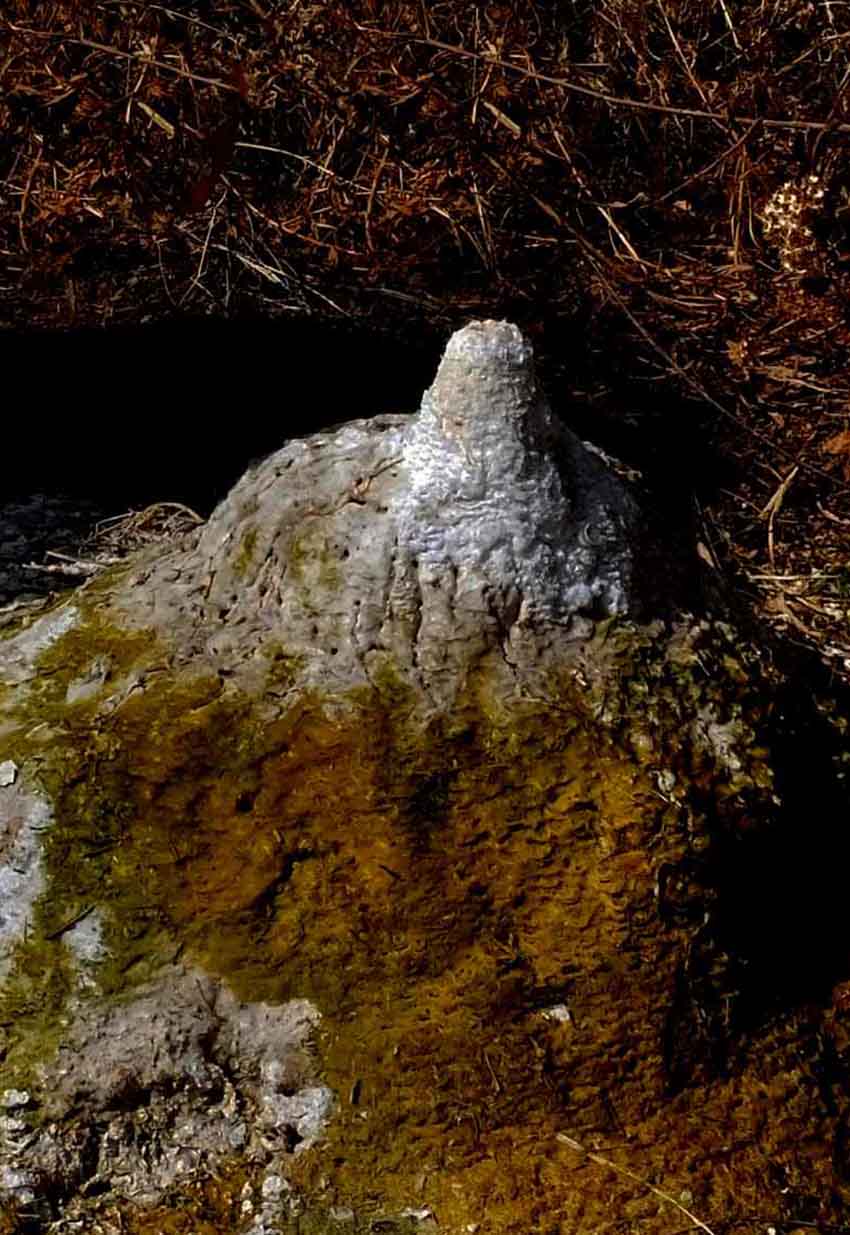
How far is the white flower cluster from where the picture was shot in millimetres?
4098

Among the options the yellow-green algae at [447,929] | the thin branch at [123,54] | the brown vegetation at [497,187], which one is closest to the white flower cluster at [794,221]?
the brown vegetation at [497,187]

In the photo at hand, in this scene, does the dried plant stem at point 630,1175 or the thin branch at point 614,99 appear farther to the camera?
the thin branch at point 614,99

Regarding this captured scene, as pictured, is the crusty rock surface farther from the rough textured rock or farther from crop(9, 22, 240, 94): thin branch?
crop(9, 22, 240, 94): thin branch

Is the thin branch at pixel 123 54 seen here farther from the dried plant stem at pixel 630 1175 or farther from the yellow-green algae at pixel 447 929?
the dried plant stem at pixel 630 1175

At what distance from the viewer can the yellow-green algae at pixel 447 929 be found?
1.78m

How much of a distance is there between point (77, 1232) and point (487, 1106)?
1.57ft

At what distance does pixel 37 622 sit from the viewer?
90.0 inches

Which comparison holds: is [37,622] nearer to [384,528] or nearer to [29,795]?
[29,795]

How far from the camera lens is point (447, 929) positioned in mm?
1816

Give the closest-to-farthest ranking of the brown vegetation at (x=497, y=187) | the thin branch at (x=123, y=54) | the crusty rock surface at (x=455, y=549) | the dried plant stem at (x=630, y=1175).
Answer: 1. the dried plant stem at (x=630, y=1175)
2. the crusty rock surface at (x=455, y=549)
3. the brown vegetation at (x=497, y=187)
4. the thin branch at (x=123, y=54)

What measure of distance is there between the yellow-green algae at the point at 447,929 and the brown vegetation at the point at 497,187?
74.0 inches

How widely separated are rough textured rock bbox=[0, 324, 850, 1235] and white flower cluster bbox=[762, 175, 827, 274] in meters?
2.39

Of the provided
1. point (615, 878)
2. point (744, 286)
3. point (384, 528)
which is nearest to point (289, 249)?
point (744, 286)

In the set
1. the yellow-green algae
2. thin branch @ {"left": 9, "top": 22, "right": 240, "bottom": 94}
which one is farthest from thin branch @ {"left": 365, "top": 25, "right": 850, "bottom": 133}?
the yellow-green algae
